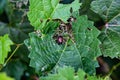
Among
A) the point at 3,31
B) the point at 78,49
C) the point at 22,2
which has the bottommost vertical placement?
the point at 3,31

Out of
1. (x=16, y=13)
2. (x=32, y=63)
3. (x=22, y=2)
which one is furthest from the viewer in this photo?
(x=16, y=13)

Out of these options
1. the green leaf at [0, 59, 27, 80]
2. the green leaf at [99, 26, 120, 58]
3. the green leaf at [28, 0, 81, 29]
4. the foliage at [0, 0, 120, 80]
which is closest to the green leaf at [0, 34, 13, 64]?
the foliage at [0, 0, 120, 80]

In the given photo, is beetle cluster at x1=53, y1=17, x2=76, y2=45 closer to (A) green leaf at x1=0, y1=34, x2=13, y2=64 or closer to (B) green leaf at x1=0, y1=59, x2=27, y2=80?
(A) green leaf at x1=0, y1=34, x2=13, y2=64

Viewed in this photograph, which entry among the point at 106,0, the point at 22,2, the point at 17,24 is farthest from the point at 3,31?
the point at 106,0

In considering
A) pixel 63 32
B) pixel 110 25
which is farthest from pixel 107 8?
pixel 63 32

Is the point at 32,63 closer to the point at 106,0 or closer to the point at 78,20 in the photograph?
the point at 78,20

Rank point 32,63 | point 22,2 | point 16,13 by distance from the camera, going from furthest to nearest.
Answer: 1. point 16,13
2. point 22,2
3. point 32,63

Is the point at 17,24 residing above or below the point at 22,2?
below
